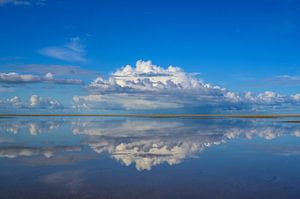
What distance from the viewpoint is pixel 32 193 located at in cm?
1053

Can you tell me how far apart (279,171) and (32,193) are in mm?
10048

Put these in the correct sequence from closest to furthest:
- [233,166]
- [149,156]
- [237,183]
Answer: [237,183], [233,166], [149,156]

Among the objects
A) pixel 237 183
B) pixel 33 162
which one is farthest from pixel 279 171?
pixel 33 162

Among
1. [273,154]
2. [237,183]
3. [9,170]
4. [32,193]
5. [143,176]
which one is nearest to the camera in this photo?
[32,193]

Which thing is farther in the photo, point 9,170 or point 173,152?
point 173,152

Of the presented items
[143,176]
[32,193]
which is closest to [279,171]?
[143,176]

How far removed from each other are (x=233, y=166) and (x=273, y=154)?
17.0 feet

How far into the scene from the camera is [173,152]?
20.1 meters

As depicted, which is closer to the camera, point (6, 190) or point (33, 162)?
point (6, 190)

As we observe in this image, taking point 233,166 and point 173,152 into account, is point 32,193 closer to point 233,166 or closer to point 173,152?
point 233,166

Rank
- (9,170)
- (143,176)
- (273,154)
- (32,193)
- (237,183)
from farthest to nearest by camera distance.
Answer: (273,154) < (9,170) < (143,176) < (237,183) < (32,193)

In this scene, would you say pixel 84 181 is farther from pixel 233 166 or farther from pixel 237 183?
pixel 233 166

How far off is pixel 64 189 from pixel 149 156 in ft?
25.6

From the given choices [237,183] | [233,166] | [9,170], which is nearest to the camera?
[237,183]
